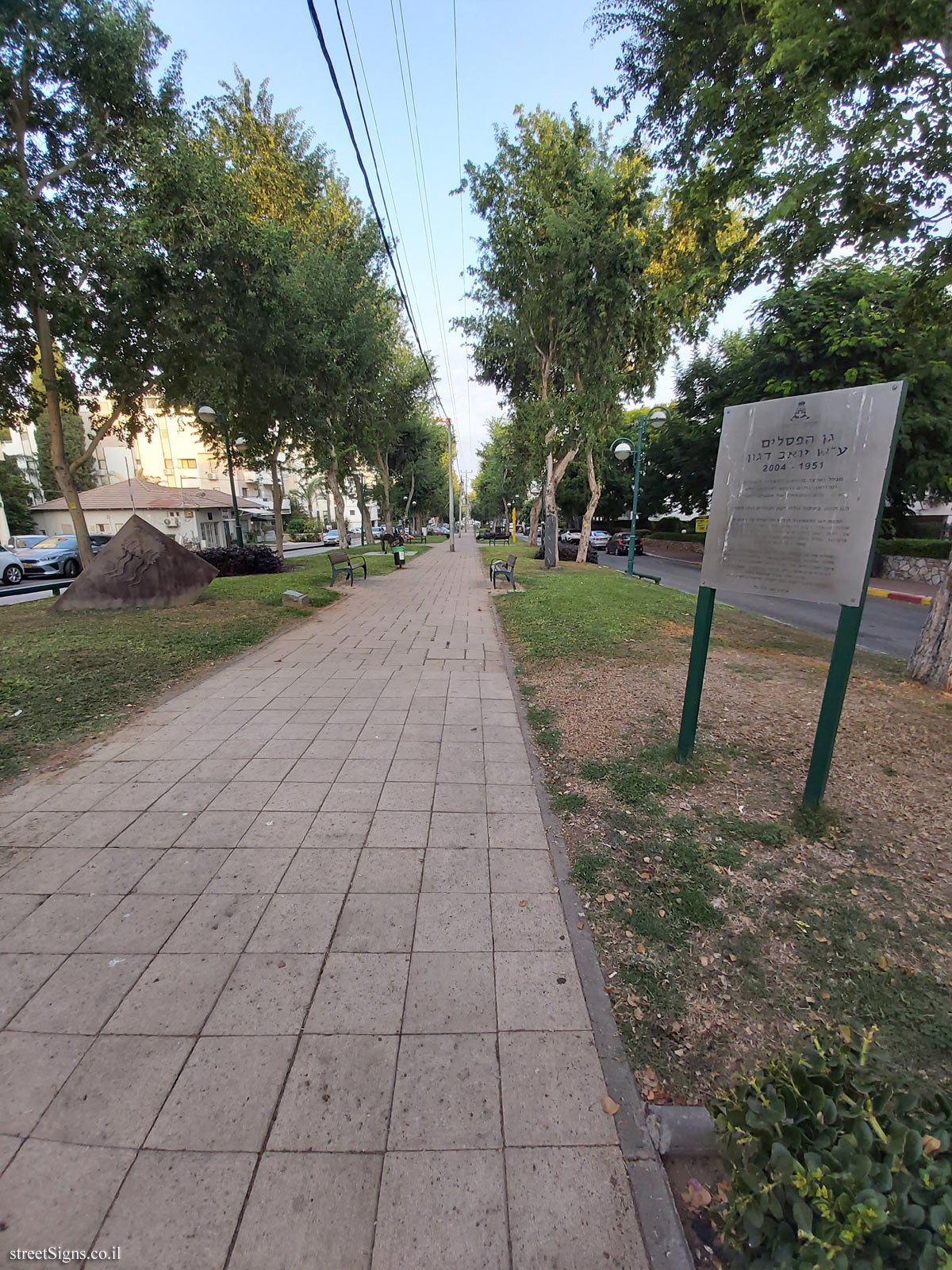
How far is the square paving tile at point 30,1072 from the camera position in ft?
5.22

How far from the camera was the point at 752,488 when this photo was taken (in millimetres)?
3176

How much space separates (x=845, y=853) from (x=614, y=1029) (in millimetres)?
1744

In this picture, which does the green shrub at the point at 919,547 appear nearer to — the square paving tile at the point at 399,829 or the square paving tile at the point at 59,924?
the square paving tile at the point at 399,829

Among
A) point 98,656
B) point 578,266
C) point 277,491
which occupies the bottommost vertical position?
point 98,656

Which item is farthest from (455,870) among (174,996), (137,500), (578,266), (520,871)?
(137,500)

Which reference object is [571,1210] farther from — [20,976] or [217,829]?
[217,829]

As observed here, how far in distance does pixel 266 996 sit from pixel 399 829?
1144 millimetres

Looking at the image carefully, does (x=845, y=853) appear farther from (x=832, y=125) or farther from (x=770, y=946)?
(x=832, y=125)

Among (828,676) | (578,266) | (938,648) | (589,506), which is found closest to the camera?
(828,676)

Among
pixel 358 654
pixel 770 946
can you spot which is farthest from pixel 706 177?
pixel 770 946

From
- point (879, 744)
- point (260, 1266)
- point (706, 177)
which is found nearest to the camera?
point (260, 1266)

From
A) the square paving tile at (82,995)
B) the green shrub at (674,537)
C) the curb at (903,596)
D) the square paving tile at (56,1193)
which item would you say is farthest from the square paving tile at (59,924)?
the green shrub at (674,537)

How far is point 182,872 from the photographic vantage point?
8.82ft

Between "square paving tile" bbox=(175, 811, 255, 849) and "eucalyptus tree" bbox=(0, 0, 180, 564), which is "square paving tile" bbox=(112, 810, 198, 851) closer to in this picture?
"square paving tile" bbox=(175, 811, 255, 849)
